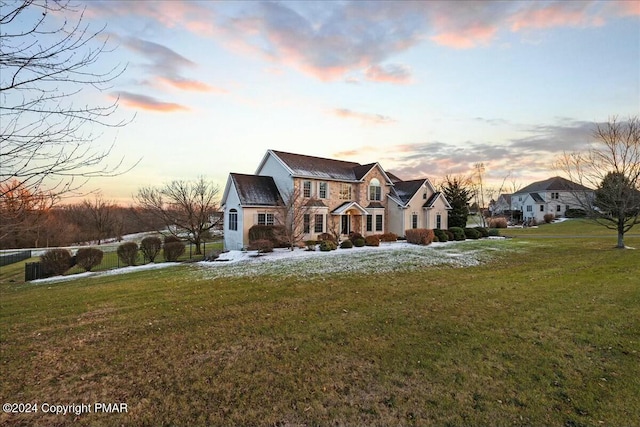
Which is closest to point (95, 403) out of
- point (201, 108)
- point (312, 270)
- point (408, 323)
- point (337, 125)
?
point (408, 323)

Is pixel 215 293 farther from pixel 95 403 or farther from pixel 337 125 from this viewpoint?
pixel 337 125

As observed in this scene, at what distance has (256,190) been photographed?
26609mm

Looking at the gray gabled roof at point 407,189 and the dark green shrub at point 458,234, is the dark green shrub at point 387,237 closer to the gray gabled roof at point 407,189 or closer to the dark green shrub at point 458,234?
the gray gabled roof at point 407,189

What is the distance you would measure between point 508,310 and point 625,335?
7.39 ft

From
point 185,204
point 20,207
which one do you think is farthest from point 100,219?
point 20,207

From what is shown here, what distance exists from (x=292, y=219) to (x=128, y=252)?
12.0 meters

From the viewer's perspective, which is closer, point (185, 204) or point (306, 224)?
point (306, 224)

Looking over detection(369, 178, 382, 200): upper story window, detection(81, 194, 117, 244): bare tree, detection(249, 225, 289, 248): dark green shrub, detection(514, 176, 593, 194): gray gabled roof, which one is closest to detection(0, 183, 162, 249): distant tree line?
detection(81, 194, 117, 244): bare tree

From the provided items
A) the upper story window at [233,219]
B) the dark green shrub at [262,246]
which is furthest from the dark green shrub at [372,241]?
the upper story window at [233,219]

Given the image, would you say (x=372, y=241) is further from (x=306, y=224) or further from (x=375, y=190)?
(x=375, y=190)

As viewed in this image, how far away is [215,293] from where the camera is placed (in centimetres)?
1062

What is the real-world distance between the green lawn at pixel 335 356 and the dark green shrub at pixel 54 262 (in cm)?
1089

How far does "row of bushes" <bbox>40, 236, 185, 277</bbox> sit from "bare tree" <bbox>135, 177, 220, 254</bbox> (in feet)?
22.2

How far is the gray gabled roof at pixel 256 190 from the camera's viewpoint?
25380 millimetres
